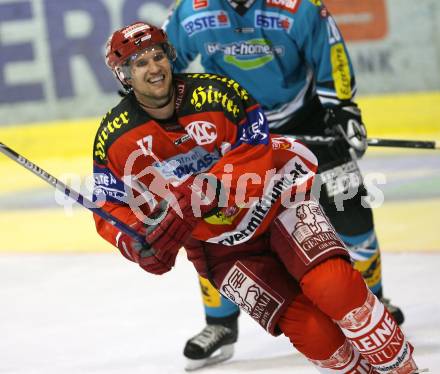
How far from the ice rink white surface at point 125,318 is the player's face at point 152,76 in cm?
109

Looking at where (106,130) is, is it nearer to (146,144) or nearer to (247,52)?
(146,144)

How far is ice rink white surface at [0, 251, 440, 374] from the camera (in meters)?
3.71

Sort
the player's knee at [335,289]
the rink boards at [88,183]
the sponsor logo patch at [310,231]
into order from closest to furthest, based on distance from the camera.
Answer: the player's knee at [335,289] < the sponsor logo patch at [310,231] < the rink boards at [88,183]

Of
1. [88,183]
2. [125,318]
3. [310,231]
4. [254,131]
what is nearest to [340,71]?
[254,131]

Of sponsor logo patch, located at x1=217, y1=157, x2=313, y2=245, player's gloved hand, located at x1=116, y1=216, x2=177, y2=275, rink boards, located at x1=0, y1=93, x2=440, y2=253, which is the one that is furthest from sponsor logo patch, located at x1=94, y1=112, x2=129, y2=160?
rink boards, located at x1=0, y1=93, x2=440, y2=253

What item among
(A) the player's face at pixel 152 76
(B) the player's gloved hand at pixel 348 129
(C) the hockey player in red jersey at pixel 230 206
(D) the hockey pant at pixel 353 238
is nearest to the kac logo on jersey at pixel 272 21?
(B) the player's gloved hand at pixel 348 129

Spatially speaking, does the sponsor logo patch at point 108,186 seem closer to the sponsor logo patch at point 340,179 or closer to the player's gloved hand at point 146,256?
the player's gloved hand at point 146,256

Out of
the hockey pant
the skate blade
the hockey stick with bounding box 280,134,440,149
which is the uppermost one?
the hockey stick with bounding box 280,134,440,149

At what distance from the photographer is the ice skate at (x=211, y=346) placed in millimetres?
3686

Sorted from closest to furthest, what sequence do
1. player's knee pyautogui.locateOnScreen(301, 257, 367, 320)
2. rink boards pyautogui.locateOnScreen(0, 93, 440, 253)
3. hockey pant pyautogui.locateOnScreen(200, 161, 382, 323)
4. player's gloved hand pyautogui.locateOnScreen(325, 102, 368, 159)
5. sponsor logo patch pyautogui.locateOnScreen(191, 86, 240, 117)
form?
1. player's knee pyautogui.locateOnScreen(301, 257, 367, 320)
2. sponsor logo patch pyautogui.locateOnScreen(191, 86, 240, 117)
3. player's gloved hand pyautogui.locateOnScreen(325, 102, 368, 159)
4. hockey pant pyautogui.locateOnScreen(200, 161, 382, 323)
5. rink boards pyautogui.locateOnScreen(0, 93, 440, 253)

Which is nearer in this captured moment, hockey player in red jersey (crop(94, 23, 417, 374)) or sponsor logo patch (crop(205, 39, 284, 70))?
hockey player in red jersey (crop(94, 23, 417, 374))

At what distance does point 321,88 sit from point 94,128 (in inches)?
168

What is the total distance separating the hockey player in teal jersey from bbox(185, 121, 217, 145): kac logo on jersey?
0.83m

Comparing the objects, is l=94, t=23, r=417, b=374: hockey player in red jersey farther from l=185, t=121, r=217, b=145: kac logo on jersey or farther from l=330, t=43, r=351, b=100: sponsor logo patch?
l=330, t=43, r=351, b=100: sponsor logo patch
